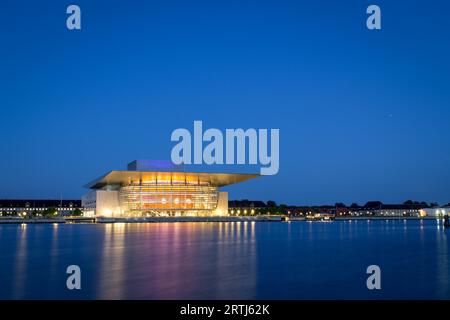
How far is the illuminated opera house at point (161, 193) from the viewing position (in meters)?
75.5

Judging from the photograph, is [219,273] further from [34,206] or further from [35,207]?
[35,207]

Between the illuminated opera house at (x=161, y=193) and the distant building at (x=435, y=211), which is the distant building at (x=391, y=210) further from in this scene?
the illuminated opera house at (x=161, y=193)

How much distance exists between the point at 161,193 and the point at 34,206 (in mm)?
67852

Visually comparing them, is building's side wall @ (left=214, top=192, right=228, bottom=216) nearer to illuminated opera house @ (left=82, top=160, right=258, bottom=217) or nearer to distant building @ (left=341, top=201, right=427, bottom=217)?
illuminated opera house @ (left=82, top=160, right=258, bottom=217)

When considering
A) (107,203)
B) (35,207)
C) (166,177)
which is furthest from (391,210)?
(35,207)

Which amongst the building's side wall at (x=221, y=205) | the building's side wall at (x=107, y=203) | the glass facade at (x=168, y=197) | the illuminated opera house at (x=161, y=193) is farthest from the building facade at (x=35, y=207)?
the building's side wall at (x=221, y=205)

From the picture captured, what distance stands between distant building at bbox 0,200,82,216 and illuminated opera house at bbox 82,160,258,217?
42.3 meters

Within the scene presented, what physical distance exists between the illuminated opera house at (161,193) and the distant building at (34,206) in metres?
42.3

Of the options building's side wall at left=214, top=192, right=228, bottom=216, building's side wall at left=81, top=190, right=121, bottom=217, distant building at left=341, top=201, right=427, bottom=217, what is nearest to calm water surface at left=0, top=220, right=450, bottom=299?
building's side wall at left=81, top=190, right=121, bottom=217

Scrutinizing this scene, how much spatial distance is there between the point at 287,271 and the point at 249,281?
2.77 metres

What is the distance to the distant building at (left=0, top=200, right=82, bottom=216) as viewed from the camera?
123819 mm

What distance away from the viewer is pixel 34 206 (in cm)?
13188
